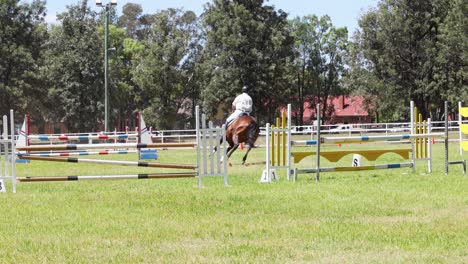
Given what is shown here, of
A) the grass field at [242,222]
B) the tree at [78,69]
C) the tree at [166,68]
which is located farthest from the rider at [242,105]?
the tree at [166,68]

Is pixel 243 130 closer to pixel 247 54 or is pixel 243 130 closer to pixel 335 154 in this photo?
pixel 335 154

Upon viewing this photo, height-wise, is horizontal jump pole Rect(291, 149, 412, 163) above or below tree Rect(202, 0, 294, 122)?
below

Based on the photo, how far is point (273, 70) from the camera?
58781 millimetres

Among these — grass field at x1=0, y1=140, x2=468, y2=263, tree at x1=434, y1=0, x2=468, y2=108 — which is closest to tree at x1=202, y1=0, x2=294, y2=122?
tree at x1=434, y1=0, x2=468, y2=108

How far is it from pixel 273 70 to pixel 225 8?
22.4 ft

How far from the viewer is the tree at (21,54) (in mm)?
55219

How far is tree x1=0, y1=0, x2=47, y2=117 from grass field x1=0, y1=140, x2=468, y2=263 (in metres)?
43.5

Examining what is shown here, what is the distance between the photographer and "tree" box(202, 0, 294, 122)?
58.3 m

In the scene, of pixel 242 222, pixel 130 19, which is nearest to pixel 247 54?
pixel 130 19

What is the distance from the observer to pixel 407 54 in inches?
2328

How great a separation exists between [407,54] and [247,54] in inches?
518

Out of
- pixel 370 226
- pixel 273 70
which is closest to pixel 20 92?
pixel 273 70

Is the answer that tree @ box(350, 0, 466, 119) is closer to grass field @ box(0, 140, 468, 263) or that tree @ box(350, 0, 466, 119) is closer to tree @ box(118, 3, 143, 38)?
tree @ box(118, 3, 143, 38)

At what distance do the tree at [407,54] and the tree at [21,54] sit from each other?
1053 inches
